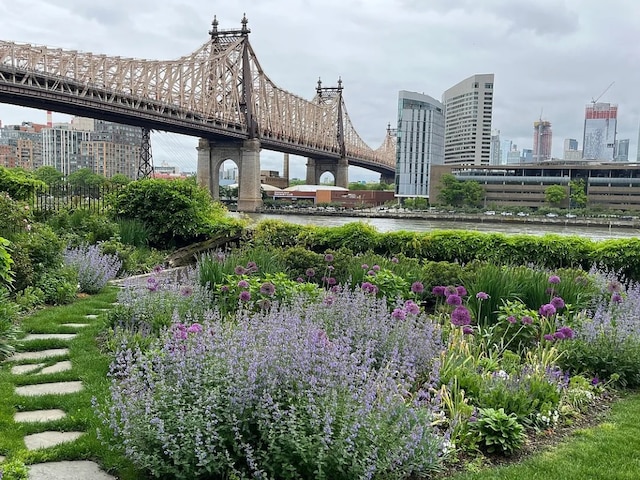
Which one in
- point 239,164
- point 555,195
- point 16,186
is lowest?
point 16,186

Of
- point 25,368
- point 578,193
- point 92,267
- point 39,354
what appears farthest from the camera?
point 578,193

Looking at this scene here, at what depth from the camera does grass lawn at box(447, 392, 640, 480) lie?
2941 millimetres

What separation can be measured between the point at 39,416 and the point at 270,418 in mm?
1634

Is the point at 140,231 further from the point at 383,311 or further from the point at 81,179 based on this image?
the point at 81,179

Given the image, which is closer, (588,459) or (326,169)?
(588,459)

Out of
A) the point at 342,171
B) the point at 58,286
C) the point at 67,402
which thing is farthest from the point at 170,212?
the point at 342,171

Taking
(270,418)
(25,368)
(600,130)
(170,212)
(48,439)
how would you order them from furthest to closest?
(600,130) < (170,212) < (25,368) < (48,439) < (270,418)

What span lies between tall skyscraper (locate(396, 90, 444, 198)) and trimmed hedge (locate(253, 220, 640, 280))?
90747 mm

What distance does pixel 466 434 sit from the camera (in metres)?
3.19

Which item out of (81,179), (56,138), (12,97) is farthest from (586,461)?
(56,138)

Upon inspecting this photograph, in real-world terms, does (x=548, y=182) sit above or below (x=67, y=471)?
above

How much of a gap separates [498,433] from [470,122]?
515 ft

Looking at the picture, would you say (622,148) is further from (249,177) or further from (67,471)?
(67,471)

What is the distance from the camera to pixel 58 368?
4.24 metres
